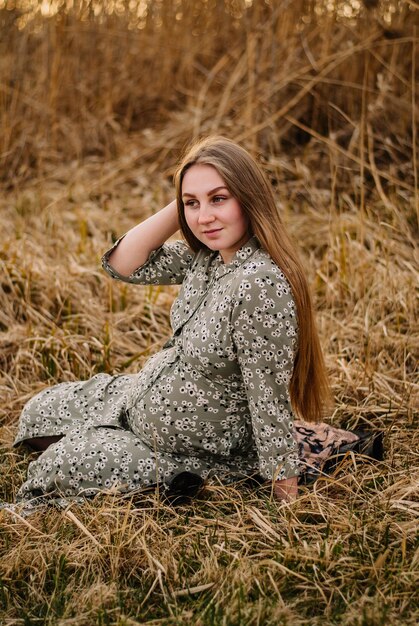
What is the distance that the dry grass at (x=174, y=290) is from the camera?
1.77 m

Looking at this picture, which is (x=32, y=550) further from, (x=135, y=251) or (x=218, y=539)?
(x=135, y=251)

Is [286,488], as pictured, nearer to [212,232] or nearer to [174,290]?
[212,232]

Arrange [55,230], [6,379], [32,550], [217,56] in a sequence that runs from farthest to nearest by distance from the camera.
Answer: [217,56] < [55,230] < [6,379] < [32,550]

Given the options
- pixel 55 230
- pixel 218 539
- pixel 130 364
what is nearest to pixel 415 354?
pixel 130 364

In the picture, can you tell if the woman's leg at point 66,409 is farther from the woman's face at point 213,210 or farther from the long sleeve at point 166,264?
the woman's face at point 213,210

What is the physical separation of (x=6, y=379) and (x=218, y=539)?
4.67ft

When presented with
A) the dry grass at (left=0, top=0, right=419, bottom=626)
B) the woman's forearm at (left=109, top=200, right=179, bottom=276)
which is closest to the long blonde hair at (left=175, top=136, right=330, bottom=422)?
the woman's forearm at (left=109, top=200, right=179, bottom=276)

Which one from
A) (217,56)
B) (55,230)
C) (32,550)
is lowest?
(32,550)

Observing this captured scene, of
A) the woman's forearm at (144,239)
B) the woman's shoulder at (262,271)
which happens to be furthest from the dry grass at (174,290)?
the woman's forearm at (144,239)

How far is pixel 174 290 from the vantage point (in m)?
3.66

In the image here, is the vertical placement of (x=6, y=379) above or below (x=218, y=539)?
above

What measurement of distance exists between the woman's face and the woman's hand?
→ 679 mm

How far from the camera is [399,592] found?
1.70m

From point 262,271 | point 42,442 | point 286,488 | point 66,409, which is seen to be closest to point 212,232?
point 262,271
